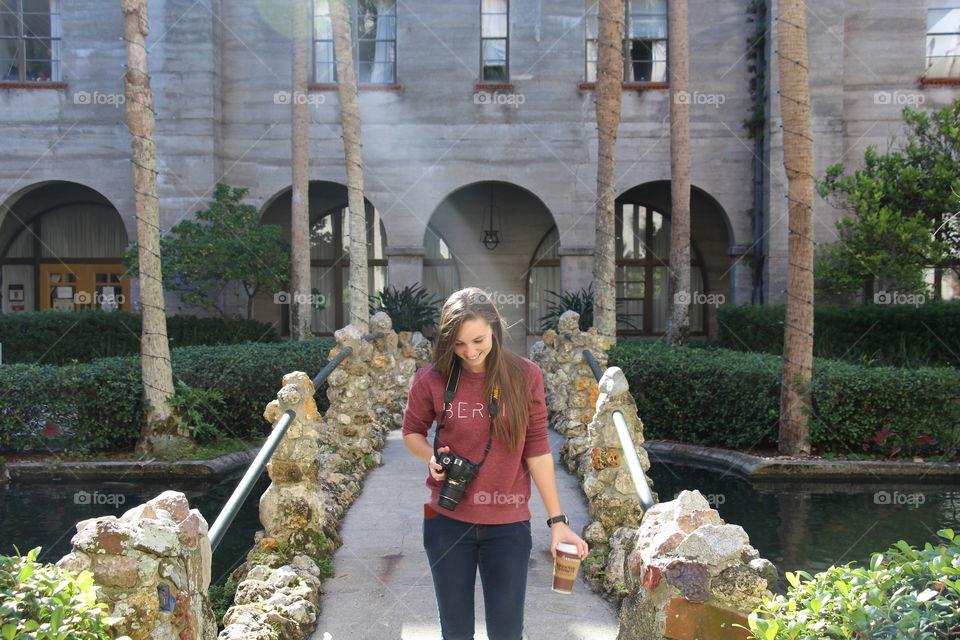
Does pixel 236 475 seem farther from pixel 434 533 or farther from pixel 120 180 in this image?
pixel 120 180

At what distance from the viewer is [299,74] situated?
15.6 meters

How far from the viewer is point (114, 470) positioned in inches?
350

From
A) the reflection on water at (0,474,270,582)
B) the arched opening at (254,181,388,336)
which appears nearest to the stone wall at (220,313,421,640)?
the reflection on water at (0,474,270,582)

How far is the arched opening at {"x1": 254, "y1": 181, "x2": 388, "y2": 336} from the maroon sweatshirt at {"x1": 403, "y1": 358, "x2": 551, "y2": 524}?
16.3 metres

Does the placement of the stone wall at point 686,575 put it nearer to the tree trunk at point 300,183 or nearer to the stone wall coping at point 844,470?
the stone wall coping at point 844,470

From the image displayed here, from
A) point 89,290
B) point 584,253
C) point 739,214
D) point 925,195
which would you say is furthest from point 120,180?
point 925,195

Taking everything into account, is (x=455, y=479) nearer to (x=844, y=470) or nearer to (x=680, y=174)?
(x=844, y=470)

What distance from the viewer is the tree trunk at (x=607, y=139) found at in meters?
10.6

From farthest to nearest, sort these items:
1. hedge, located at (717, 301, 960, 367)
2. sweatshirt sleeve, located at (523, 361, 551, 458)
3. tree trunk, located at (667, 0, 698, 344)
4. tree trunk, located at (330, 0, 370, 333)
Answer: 1. tree trunk, located at (667, 0, 698, 344)
2. tree trunk, located at (330, 0, 370, 333)
3. hedge, located at (717, 301, 960, 367)
4. sweatshirt sleeve, located at (523, 361, 551, 458)

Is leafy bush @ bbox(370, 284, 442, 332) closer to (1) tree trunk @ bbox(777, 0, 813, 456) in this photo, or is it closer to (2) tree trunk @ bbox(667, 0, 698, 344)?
(2) tree trunk @ bbox(667, 0, 698, 344)

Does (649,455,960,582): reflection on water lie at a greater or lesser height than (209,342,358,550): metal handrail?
lesser

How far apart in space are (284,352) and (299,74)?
682 cm

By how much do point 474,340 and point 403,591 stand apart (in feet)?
8.29

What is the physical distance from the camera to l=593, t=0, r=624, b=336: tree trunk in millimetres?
10562
